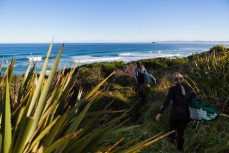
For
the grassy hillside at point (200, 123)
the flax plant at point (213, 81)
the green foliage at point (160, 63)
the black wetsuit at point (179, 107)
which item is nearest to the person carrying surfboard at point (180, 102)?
the black wetsuit at point (179, 107)

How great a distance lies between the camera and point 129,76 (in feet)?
50.9

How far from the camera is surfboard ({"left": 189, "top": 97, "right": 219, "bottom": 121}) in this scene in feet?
19.7

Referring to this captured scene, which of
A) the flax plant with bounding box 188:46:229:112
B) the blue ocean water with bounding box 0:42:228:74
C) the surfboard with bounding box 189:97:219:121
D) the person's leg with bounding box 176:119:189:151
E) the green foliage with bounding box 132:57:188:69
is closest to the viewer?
the surfboard with bounding box 189:97:219:121

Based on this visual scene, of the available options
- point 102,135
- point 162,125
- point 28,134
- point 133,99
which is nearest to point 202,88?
point 162,125

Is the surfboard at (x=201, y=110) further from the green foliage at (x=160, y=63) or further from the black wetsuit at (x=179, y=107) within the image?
the green foliage at (x=160, y=63)

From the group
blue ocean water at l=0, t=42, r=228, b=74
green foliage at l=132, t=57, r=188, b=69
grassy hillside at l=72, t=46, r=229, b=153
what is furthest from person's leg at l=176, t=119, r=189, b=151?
green foliage at l=132, t=57, r=188, b=69

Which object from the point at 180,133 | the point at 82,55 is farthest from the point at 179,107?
the point at 82,55

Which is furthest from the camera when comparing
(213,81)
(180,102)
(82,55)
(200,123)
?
(82,55)

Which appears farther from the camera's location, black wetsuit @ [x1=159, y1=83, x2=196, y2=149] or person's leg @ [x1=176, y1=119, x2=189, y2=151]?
person's leg @ [x1=176, y1=119, x2=189, y2=151]

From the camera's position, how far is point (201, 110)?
6.10 metres

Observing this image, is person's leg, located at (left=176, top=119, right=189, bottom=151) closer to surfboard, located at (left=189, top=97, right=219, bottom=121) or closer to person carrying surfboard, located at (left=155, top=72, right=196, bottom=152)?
person carrying surfboard, located at (left=155, top=72, right=196, bottom=152)

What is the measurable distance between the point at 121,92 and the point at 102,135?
10148 mm

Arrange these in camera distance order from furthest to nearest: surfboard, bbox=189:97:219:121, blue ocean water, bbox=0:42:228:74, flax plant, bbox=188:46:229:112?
blue ocean water, bbox=0:42:228:74, flax plant, bbox=188:46:229:112, surfboard, bbox=189:97:219:121

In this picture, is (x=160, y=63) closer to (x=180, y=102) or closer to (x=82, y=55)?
(x=180, y=102)
